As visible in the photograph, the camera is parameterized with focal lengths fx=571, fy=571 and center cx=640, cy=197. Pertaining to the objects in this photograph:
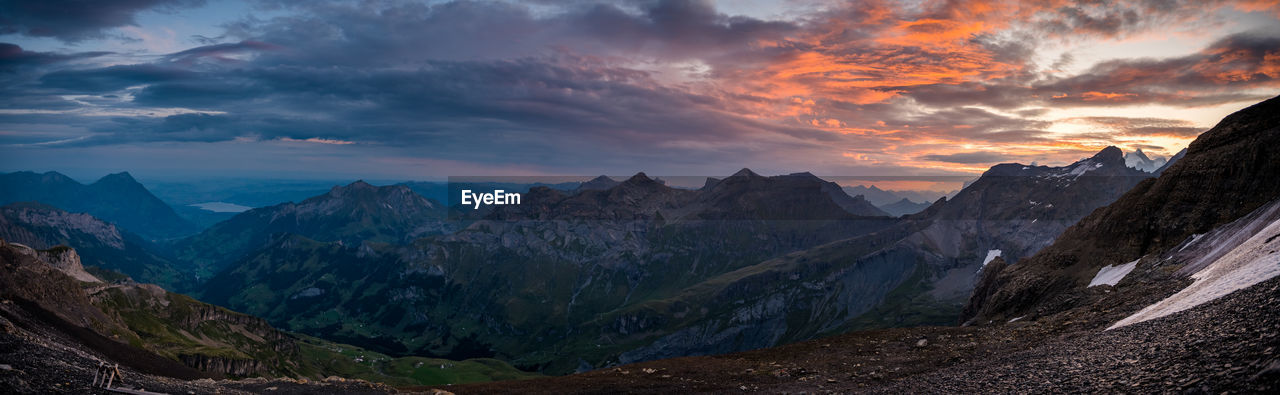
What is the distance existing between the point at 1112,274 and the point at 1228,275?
3681 centimetres

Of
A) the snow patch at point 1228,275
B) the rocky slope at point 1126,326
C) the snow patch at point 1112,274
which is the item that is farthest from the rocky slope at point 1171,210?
the snow patch at point 1228,275

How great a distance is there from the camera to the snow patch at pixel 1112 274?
6719 centimetres

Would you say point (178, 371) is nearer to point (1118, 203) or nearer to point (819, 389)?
point (819, 389)

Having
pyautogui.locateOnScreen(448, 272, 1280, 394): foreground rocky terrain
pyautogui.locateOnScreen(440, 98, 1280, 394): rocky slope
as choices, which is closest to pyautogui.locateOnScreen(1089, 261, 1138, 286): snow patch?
pyautogui.locateOnScreen(440, 98, 1280, 394): rocky slope

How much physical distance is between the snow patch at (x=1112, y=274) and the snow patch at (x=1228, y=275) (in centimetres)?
1922

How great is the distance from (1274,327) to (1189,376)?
4.56 metres

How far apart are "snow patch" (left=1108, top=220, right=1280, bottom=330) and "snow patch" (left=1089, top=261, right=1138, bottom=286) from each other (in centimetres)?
1922

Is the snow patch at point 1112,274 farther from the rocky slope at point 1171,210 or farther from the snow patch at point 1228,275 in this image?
the snow patch at point 1228,275

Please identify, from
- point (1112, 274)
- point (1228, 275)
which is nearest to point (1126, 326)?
point (1228, 275)

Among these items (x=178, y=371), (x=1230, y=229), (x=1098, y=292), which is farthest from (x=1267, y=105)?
(x=178, y=371)

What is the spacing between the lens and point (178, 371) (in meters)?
79.9

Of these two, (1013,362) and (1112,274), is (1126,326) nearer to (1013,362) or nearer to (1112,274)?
(1013,362)

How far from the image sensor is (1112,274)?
233 ft

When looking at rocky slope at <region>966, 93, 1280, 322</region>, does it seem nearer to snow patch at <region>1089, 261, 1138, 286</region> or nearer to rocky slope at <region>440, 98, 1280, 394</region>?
rocky slope at <region>440, 98, 1280, 394</region>
